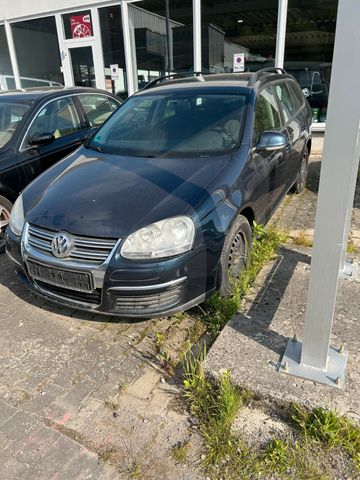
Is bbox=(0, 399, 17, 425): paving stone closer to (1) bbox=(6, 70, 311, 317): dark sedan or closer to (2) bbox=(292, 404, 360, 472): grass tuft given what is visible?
(1) bbox=(6, 70, 311, 317): dark sedan

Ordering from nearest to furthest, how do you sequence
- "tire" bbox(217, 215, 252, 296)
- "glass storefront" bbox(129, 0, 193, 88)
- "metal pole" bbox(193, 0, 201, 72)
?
"tire" bbox(217, 215, 252, 296) < "metal pole" bbox(193, 0, 201, 72) < "glass storefront" bbox(129, 0, 193, 88)

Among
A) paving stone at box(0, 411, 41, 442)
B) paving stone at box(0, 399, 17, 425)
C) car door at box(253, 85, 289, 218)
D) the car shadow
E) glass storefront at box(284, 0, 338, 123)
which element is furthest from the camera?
glass storefront at box(284, 0, 338, 123)

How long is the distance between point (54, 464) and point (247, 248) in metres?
2.08

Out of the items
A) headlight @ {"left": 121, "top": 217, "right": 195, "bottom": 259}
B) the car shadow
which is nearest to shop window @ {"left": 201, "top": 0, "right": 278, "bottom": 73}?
the car shadow

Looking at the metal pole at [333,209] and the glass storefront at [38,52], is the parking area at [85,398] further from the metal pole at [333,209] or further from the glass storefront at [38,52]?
the glass storefront at [38,52]

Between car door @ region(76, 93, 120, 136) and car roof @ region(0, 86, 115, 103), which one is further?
car door @ region(76, 93, 120, 136)

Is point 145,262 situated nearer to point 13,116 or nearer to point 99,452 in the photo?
point 99,452

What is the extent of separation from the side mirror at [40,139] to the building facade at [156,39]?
18.9ft

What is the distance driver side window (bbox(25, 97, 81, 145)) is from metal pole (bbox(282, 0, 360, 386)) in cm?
375

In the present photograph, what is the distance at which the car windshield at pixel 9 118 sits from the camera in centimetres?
458

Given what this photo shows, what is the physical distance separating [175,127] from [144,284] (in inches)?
67.9

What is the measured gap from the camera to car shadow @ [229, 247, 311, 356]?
2.52 m

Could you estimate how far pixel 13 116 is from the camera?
4.79m

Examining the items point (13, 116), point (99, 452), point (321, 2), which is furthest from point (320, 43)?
point (99, 452)
